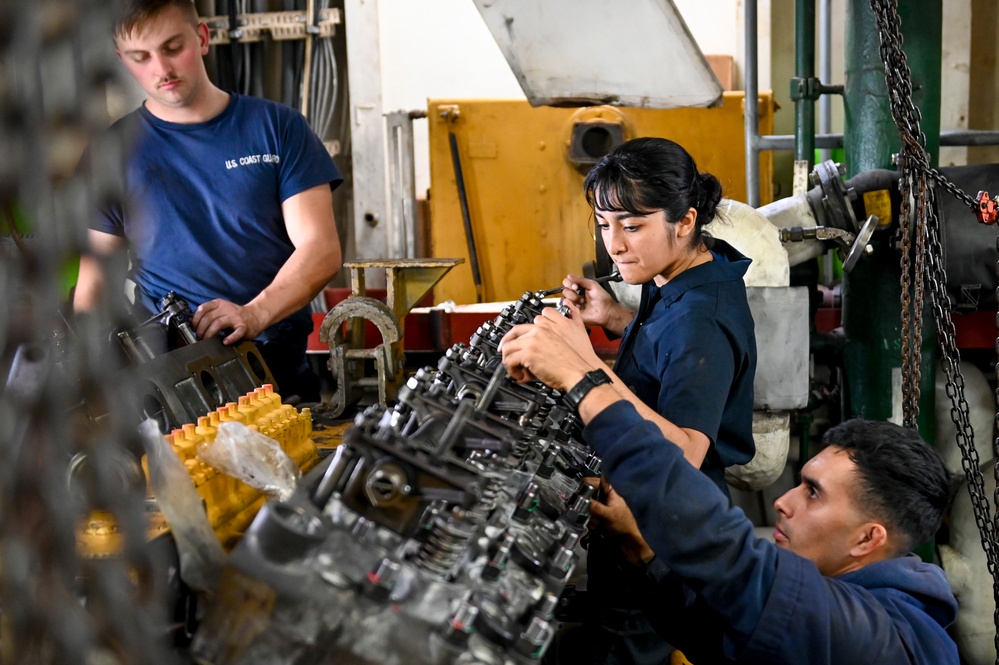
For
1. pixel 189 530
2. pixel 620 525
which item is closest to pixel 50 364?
pixel 189 530

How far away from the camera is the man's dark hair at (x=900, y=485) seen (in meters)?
1.36

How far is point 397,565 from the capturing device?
0.89 meters

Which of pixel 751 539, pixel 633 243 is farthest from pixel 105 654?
pixel 633 243

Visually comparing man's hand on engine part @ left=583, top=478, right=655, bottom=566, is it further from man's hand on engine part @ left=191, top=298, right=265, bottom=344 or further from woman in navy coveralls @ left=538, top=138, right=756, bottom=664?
man's hand on engine part @ left=191, top=298, right=265, bottom=344

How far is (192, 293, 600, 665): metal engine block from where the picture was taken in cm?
88

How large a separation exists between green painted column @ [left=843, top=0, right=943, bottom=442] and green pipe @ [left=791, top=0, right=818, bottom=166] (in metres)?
0.12

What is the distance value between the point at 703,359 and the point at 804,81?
1.83 meters

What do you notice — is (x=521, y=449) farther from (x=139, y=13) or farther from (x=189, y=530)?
(x=139, y=13)

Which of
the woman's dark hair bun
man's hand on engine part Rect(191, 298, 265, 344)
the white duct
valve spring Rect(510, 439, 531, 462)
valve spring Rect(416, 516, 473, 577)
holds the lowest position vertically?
the white duct

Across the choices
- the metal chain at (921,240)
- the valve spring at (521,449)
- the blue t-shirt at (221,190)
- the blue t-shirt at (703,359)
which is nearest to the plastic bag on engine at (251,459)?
the valve spring at (521,449)

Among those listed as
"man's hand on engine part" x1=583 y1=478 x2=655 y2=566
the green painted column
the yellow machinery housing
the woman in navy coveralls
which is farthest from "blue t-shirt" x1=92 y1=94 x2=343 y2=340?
the green painted column

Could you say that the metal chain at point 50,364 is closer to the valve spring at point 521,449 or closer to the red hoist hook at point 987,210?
the valve spring at point 521,449

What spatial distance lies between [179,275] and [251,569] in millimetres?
1714

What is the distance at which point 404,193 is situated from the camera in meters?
4.20
